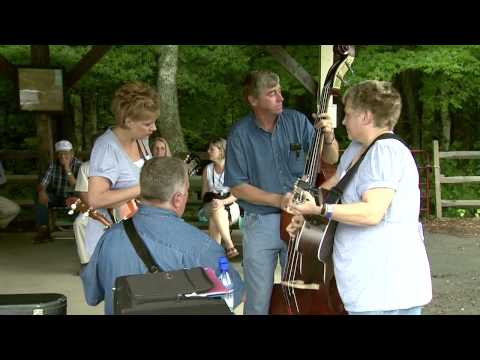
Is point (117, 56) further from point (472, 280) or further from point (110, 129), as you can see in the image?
point (110, 129)

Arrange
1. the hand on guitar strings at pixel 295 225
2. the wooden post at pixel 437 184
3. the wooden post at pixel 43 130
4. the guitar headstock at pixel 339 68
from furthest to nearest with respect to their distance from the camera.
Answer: the wooden post at pixel 437 184, the wooden post at pixel 43 130, the guitar headstock at pixel 339 68, the hand on guitar strings at pixel 295 225

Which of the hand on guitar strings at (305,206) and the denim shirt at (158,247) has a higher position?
the hand on guitar strings at (305,206)

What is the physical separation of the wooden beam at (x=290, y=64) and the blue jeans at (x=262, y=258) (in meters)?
3.93

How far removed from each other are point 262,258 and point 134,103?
42.0 inches

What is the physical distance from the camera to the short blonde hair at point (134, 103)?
3.03m

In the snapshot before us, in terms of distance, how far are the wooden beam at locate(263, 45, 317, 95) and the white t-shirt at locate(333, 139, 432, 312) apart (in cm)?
478

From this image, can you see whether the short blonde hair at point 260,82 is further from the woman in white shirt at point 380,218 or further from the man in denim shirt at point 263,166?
the woman in white shirt at point 380,218

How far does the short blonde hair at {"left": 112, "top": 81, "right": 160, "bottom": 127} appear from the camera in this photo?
303 centimetres

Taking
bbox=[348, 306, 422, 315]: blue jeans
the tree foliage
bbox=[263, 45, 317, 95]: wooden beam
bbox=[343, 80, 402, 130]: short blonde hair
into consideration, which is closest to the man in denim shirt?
bbox=[343, 80, 402, 130]: short blonde hair

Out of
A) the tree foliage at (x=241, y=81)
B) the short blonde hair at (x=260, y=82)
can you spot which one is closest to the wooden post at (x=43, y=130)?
the tree foliage at (x=241, y=81)

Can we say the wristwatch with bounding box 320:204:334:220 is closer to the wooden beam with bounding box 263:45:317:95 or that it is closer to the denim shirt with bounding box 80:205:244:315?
the denim shirt with bounding box 80:205:244:315

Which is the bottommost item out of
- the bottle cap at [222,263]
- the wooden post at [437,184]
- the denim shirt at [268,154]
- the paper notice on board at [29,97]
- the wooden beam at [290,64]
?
the wooden post at [437,184]

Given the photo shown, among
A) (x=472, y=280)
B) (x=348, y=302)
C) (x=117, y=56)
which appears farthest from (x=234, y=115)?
(x=348, y=302)

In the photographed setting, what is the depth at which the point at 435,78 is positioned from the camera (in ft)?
41.9
